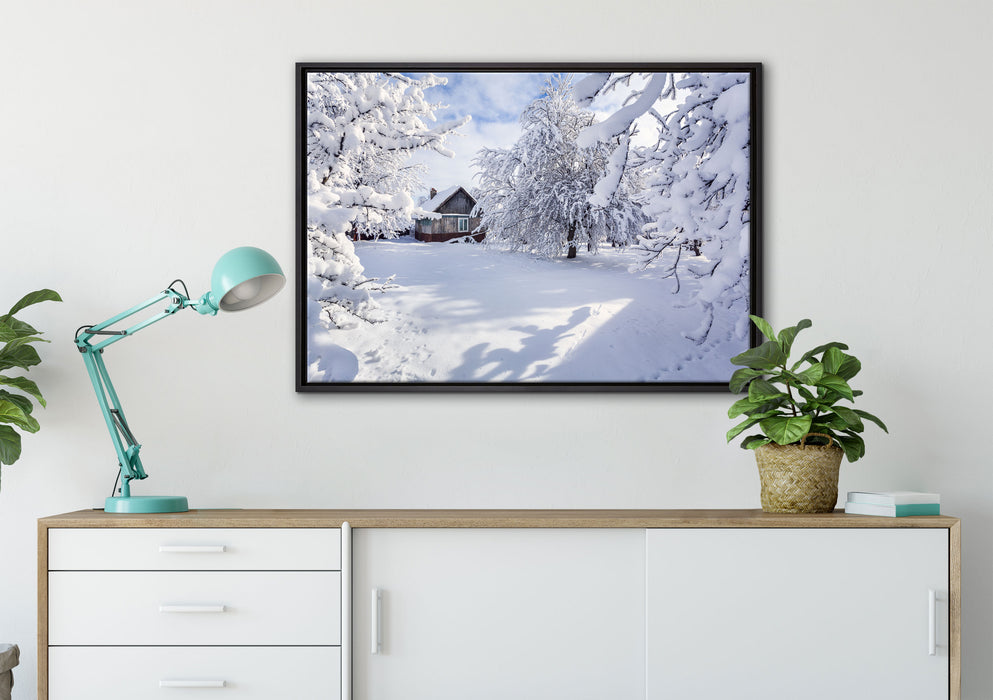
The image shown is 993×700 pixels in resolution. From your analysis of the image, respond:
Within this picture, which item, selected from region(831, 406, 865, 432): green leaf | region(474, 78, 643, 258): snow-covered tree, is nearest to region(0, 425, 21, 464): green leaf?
region(474, 78, 643, 258): snow-covered tree

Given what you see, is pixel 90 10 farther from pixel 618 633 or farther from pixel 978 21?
pixel 978 21

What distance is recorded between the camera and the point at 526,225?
7.43 ft

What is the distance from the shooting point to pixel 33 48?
226 centimetres

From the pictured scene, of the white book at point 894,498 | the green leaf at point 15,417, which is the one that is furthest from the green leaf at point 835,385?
the green leaf at point 15,417

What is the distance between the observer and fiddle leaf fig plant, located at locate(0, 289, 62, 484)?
198 cm

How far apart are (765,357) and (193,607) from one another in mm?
1494

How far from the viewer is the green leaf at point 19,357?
203 cm

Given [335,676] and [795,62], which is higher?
[795,62]

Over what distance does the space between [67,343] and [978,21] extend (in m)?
2.76

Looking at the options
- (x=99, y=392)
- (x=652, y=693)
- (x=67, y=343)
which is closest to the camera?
(x=652, y=693)

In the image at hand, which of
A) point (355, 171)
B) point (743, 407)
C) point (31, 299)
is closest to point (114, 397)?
point (31, 299)

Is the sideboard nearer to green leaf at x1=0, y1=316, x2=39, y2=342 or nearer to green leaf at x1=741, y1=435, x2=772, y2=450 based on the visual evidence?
green leaf at x1=741, y1=435, x2=772, y2=450

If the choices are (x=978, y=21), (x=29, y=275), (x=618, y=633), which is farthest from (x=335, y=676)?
(x=978, y=21)

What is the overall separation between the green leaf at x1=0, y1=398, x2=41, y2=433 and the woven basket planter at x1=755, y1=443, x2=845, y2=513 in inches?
72.4
